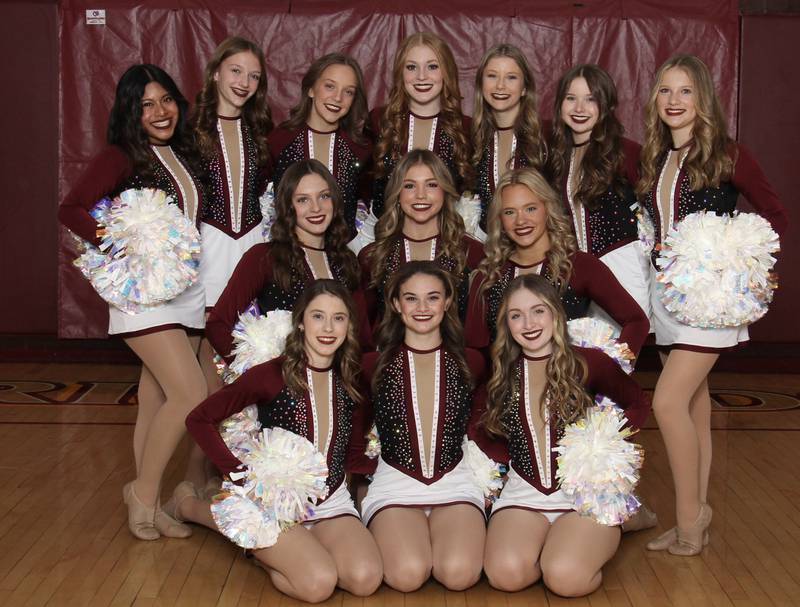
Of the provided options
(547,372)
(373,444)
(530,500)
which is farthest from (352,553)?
(547,372)

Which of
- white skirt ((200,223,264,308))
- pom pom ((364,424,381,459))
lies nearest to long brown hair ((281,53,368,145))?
white skirt ((200,223,264,308))

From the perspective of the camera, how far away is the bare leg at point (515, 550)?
315cm

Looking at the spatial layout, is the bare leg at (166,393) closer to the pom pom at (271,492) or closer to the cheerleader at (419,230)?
the pom pom at (271,492)

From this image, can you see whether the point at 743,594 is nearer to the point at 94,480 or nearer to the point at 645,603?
the point at 645,603

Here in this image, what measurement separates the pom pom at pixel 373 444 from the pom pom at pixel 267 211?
2.59 ft

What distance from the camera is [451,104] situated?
3957 mm

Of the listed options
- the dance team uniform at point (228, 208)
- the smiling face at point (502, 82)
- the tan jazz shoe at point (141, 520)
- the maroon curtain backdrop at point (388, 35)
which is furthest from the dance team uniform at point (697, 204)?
the maroon curtain backdrop at point (388, 35)

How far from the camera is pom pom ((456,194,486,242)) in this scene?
3908mm

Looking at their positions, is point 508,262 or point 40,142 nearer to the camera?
point 508,262

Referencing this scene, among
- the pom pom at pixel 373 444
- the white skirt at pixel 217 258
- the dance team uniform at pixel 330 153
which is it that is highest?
the dance team uniform at pixel 330 153

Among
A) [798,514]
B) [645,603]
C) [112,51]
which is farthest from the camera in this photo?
[112,51]

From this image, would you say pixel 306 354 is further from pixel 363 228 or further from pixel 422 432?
pixel 363 228

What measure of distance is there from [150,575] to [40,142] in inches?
137

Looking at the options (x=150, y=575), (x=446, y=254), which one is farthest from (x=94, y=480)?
(x=446, y=254)
